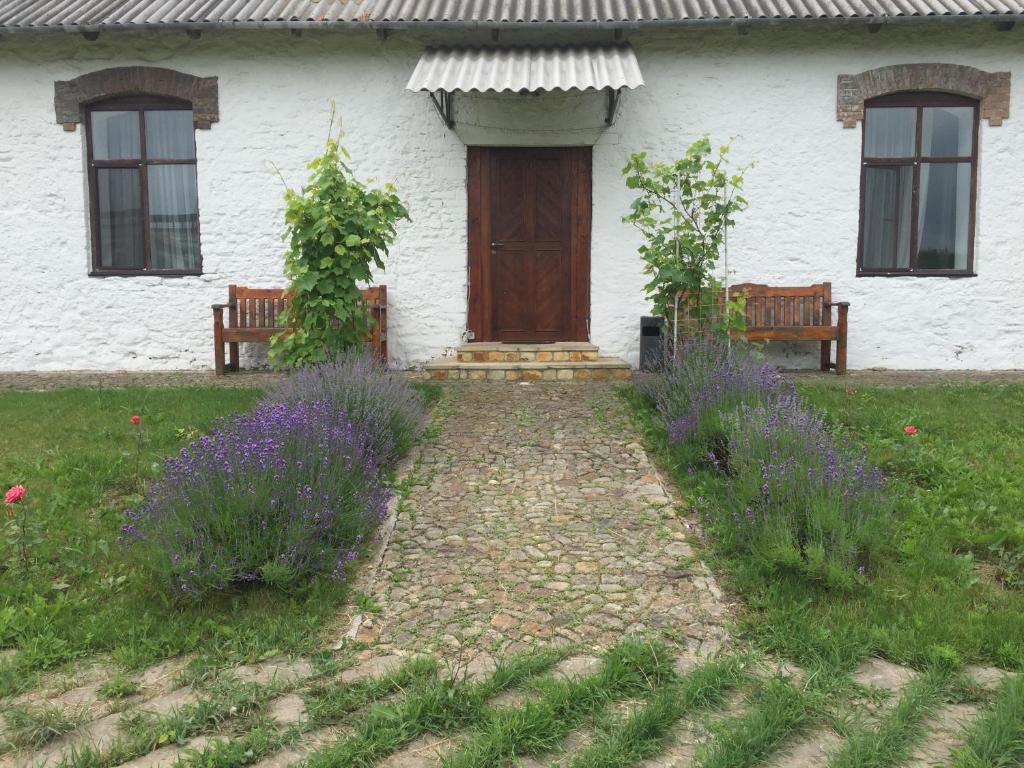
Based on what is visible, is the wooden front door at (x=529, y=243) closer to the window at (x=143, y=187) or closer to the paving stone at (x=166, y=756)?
the window at (x=143, y=187)

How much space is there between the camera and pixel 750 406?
521 centimetres

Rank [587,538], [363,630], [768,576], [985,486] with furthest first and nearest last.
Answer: [985,486] → [587,538] → [768,576] → [363,630]

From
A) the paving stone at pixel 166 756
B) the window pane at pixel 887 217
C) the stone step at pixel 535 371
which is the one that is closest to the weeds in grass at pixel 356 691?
the paving stone at pixel 166 756

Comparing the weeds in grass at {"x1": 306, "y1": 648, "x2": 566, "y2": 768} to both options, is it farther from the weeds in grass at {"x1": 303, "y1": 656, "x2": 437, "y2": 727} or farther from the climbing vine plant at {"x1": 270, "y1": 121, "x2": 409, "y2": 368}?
the climbing vine plant at {"x1": 270, "y1": 121, "x2": 409, "y2": 368}

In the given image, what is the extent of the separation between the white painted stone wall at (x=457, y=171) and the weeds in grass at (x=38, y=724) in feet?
22.5

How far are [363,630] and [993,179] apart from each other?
880 centimetres

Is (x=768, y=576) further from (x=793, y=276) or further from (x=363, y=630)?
(x=793, y=276)

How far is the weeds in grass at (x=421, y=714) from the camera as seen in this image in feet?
7.93

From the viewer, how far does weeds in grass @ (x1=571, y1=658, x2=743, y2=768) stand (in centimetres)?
240

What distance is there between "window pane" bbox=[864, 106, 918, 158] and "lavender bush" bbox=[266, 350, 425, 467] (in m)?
6.30

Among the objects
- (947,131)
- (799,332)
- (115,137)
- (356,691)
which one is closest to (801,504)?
(356,691)

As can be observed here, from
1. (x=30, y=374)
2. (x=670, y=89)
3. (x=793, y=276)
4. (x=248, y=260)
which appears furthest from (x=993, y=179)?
(x=30, y=374)

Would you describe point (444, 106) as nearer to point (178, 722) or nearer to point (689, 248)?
point (689, 248)

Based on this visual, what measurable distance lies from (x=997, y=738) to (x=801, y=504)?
1.42 metres
